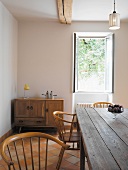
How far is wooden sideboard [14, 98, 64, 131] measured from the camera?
14.9ft

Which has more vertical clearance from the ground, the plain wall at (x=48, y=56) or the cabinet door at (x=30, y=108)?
the plain wall at (x=48, y=56)

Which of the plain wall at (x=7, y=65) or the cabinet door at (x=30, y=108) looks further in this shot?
the cabinet door at (x=30, y=108)

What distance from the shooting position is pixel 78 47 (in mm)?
5371

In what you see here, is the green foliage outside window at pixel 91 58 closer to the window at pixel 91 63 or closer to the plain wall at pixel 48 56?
the window at pixel 91 63

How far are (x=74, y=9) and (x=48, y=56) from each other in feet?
4.43

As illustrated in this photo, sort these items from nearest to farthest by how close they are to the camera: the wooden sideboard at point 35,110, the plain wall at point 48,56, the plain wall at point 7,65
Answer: the plain wall at point 7,65 < the wooden sideboard at point 35,110 < the plain wall at point 48,56

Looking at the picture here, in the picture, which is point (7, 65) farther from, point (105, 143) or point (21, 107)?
point (105, 143)

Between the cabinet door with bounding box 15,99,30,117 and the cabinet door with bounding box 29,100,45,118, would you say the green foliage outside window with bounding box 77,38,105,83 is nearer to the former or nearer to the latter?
the cabinet door with bounding box 29,100,45,118

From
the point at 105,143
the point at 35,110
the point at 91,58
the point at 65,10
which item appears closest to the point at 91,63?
the point at 91,58

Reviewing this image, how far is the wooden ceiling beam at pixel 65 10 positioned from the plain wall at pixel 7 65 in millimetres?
1096

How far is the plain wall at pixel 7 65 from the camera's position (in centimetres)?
394

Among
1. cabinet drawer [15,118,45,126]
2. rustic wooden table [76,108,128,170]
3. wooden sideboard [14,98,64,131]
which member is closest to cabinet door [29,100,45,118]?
wooden sideboard [14,98,64,131]

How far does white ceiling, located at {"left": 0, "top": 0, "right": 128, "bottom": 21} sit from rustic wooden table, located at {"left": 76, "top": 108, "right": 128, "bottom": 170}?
92.6 inches

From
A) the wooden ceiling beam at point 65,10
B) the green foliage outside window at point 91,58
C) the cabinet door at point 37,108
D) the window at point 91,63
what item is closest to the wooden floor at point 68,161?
the cabinet door at point 37,108
